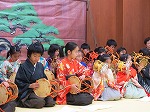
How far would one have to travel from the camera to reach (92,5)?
788 cm

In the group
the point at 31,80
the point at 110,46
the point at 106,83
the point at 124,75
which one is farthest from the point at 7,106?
the point at 110,46

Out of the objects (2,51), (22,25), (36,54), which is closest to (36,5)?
(22,25)

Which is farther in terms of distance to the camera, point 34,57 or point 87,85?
point 87,85

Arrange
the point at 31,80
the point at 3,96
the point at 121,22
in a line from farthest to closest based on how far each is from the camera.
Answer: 1. the point at 121,22
2. the point at 31,80
3. the point at 3,96

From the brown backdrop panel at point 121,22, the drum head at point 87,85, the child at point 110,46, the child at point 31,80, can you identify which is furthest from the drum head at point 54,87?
the brown backdrop panel at point 121,22

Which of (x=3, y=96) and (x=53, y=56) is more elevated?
(x=53, y=56)

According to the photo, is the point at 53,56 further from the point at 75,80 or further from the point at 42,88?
the point at 42,88

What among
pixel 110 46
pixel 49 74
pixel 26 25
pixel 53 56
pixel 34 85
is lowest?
pixel 34 85

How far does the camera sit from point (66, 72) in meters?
5.26

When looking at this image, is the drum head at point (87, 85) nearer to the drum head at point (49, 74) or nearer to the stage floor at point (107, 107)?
the stage floor at point (107, 107)

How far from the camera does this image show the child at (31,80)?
4704 millimetres

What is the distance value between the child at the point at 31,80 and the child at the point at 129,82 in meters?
1.72

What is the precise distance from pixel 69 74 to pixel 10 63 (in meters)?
1.05

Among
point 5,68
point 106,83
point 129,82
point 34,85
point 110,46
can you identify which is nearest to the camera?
point 34,85
